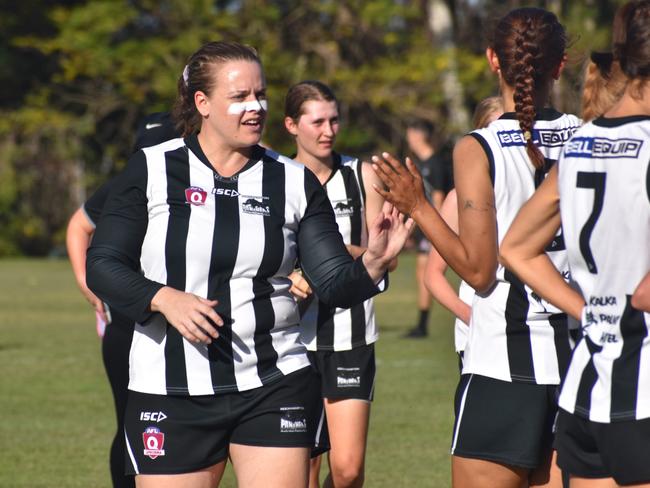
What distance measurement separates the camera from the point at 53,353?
1355 centimetres

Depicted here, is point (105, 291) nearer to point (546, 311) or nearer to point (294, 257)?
point (294, 257)

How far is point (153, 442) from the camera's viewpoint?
4.29m

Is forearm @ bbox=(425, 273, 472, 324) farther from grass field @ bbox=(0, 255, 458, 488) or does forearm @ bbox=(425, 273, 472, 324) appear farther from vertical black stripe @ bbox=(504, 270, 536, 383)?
grass field @ bbox=(0, 255, 458, 488)

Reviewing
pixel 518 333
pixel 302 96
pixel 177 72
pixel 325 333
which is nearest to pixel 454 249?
pixel 518 333

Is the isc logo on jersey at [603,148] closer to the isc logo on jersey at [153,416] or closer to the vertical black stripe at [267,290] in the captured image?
the vertical black stripe at [267,290]

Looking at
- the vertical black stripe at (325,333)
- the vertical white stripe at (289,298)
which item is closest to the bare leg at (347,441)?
the vertical black stripe at (325,333)

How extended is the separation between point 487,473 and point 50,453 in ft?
15.6

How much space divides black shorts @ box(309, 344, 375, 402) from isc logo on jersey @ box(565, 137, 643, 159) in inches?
127

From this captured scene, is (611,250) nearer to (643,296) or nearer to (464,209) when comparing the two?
(643,296)

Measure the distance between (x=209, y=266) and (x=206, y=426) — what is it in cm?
53

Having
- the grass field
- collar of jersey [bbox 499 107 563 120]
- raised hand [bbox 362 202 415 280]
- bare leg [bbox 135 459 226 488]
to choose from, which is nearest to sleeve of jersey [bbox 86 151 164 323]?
bare leg [bbox 135 459 226 488]

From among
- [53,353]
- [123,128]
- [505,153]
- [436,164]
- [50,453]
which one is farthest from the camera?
[123,128]

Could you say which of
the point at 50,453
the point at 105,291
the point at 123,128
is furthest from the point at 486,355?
the point at 123,128

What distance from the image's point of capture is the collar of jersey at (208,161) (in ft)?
14.4
